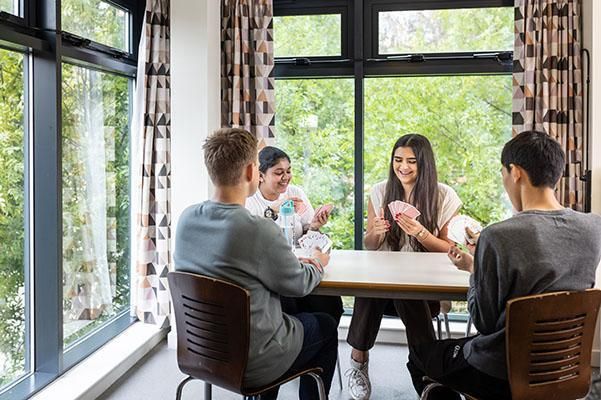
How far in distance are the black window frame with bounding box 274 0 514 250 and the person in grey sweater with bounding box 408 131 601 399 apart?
2003 millimetres

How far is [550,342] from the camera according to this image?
5.10 feet

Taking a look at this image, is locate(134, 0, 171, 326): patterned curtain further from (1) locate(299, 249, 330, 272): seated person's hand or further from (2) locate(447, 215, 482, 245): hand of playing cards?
(2) locate(447, 215, 482, 245): hand of playing cards

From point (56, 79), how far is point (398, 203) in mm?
1782

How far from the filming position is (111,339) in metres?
3.21

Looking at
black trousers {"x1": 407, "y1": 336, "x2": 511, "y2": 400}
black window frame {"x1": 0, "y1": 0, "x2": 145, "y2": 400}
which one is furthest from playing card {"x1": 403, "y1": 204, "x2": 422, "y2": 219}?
black window frame {"x1": 0, "y1": 0, "x2": 145, "y2": 400}

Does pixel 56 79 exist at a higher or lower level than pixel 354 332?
higher

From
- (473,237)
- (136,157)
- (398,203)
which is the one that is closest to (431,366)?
(473,237)

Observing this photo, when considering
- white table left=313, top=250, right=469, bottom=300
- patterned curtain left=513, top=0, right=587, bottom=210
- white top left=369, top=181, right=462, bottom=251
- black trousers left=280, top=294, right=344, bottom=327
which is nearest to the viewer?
white table left=313, top=250, right=469, bottom=300

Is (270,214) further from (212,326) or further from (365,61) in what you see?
(365,61)

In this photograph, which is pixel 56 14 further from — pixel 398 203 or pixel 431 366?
pixel 431 366

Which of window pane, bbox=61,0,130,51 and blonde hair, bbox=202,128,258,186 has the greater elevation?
window pane, bbox=61,0,130,51

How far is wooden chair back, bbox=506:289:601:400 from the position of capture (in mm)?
1502

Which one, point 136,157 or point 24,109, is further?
point 136,157

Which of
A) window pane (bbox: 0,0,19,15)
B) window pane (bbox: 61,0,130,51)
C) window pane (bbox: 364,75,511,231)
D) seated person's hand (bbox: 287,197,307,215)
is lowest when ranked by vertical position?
seated person's hand (bbox: 287,197,307,215)
